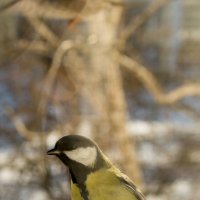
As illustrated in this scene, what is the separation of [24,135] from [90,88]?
0.99 ft

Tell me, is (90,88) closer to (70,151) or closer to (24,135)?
(24,135)

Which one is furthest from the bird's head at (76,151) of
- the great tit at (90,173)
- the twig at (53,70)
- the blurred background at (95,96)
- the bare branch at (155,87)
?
the bare branch at (155,87)

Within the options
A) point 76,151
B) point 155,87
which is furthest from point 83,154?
point 155,87

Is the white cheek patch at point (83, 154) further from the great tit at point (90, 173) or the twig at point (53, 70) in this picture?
the twig at point (53, 70)

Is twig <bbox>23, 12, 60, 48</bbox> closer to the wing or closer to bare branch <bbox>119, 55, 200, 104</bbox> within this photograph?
bare branch <bbox>119, 55, 200, 104</bbox>

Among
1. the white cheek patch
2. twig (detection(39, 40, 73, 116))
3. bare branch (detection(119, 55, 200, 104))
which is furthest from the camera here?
bare branch (detection(119, 55, 200, 104))

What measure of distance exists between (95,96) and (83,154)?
3.54 feet

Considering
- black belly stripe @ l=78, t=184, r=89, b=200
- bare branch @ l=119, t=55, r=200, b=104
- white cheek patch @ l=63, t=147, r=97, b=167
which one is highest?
white cheek patch @ l=63, t=147, r=97, b=167

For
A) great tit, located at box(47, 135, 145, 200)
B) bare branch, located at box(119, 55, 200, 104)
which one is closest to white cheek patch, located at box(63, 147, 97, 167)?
great tit, located at box(47, 135, 145, 200)

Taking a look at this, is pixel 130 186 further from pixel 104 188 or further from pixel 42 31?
pixel 42 31

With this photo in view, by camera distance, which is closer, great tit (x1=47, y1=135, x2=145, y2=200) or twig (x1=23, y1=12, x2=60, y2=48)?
great tit (x1=47, y1=135, x2=145, y2=200)

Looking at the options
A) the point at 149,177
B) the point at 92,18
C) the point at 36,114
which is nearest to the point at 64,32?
the point at 92,18

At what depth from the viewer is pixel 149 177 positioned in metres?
1.78

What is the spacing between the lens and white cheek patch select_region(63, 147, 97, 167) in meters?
0.40
